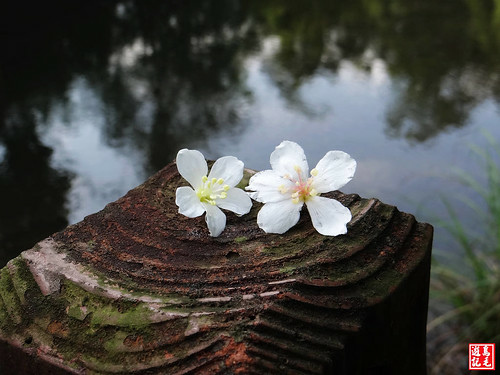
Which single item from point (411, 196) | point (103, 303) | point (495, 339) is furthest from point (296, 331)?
point (411, 196)

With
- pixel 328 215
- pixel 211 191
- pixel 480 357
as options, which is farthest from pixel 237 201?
pixel 480 357

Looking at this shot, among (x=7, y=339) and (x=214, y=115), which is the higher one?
(x=214, y=115)

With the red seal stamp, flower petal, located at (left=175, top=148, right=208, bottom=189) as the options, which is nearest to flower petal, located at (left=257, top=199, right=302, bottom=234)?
flower petal, located at (left=175, top=148, right=208, bottom=189)

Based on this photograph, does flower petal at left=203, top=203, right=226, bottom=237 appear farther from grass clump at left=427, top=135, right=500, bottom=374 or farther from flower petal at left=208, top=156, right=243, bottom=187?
grass clump at left=427, top=135, right=500, bottom=374

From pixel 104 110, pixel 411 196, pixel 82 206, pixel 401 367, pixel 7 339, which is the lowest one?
pixel 7 339

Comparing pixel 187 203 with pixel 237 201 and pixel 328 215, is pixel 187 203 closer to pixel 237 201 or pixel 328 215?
pixel 237 201

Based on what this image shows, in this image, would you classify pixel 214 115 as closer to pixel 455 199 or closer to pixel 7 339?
pixel 455 199

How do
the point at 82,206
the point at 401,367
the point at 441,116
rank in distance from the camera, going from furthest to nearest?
the point at 441,116 < the point at 82,206 < the point at 401,367
